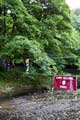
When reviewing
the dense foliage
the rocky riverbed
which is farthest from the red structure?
the dense foliage

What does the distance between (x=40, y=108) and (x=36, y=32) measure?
9.34 meters

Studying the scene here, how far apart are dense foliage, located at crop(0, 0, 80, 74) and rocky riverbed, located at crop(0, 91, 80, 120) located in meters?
Answer: 3.91

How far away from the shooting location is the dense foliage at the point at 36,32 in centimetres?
2195

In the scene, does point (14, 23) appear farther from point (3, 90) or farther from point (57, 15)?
point (3, 90)

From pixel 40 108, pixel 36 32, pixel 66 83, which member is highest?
pixel 36 32

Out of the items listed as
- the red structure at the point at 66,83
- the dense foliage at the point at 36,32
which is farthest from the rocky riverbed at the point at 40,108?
the dense foliage at the point at 36,32

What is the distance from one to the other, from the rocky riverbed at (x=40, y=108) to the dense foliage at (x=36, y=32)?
3.91 m

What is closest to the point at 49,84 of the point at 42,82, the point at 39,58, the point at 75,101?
the point at 42,82

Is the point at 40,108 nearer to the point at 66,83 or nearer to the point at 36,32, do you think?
the point at 66,83

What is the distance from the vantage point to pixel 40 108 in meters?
15.2

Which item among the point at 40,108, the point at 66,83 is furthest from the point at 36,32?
the point at 66,83

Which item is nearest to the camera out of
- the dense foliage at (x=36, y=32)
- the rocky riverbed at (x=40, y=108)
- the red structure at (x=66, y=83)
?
the red structure at (x=66, y=83)

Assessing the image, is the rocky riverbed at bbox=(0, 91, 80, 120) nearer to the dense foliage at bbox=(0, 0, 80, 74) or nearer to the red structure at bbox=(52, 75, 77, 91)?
→ the red structure at bbox=(52, 75, 77, 91)

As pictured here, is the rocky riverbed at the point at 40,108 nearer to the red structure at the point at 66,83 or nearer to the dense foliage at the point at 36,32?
the red structure at the point at 66,83
